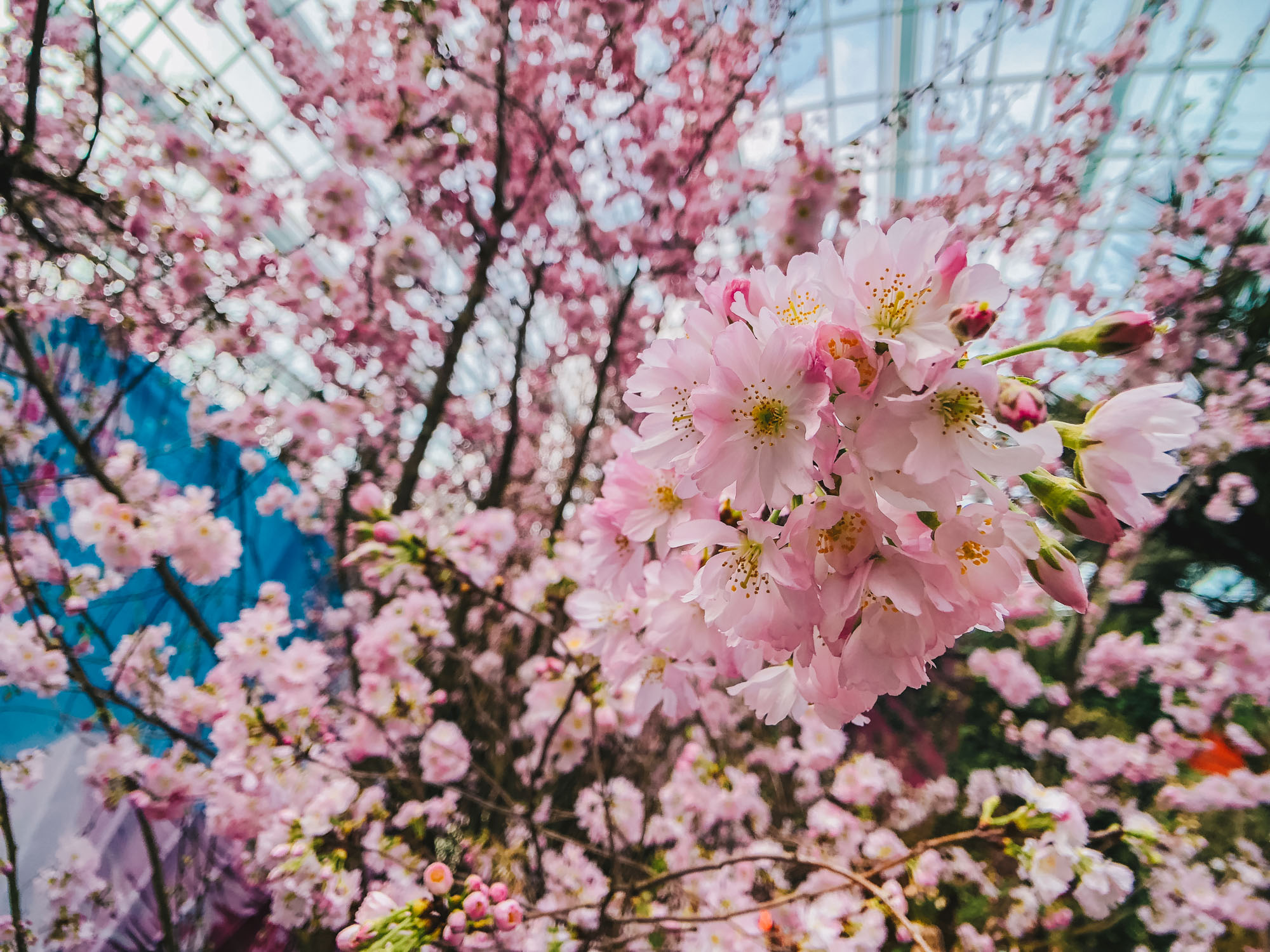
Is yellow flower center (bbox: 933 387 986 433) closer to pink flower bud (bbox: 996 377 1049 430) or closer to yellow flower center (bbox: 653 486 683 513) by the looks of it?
pink flower bud (bbox: 996 377 1049 430)

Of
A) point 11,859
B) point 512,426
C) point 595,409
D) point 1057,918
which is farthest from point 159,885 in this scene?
point 1057,918

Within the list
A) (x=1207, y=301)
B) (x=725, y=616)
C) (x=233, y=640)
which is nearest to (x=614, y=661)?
(x=725, y=616)

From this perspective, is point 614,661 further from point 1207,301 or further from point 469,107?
point 1207,301

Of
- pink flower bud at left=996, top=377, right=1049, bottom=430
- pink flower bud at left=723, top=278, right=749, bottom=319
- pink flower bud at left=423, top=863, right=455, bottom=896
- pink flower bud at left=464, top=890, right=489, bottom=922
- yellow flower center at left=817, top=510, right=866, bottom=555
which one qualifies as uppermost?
pink flower bud at left=723, top=278, right=749, bottom=319

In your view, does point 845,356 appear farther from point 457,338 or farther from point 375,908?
point 457,338

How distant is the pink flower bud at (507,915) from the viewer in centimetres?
83

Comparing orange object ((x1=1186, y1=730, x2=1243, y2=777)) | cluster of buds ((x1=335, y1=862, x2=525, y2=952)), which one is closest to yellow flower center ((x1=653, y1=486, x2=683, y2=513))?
cluster of buds ((x1=335, y1=862, x2=525, y2=952))

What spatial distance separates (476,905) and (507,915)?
0.17ft

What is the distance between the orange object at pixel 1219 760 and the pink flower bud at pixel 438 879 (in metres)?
5.75

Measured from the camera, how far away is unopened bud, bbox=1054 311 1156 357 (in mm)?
500

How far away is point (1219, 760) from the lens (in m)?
4.48

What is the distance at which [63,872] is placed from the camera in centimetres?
199

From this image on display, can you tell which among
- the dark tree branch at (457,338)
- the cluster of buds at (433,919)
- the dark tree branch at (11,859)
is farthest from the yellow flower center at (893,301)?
the dark tree branch at (457,338)

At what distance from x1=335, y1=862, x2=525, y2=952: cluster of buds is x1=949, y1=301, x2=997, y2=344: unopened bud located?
0.95 metres
